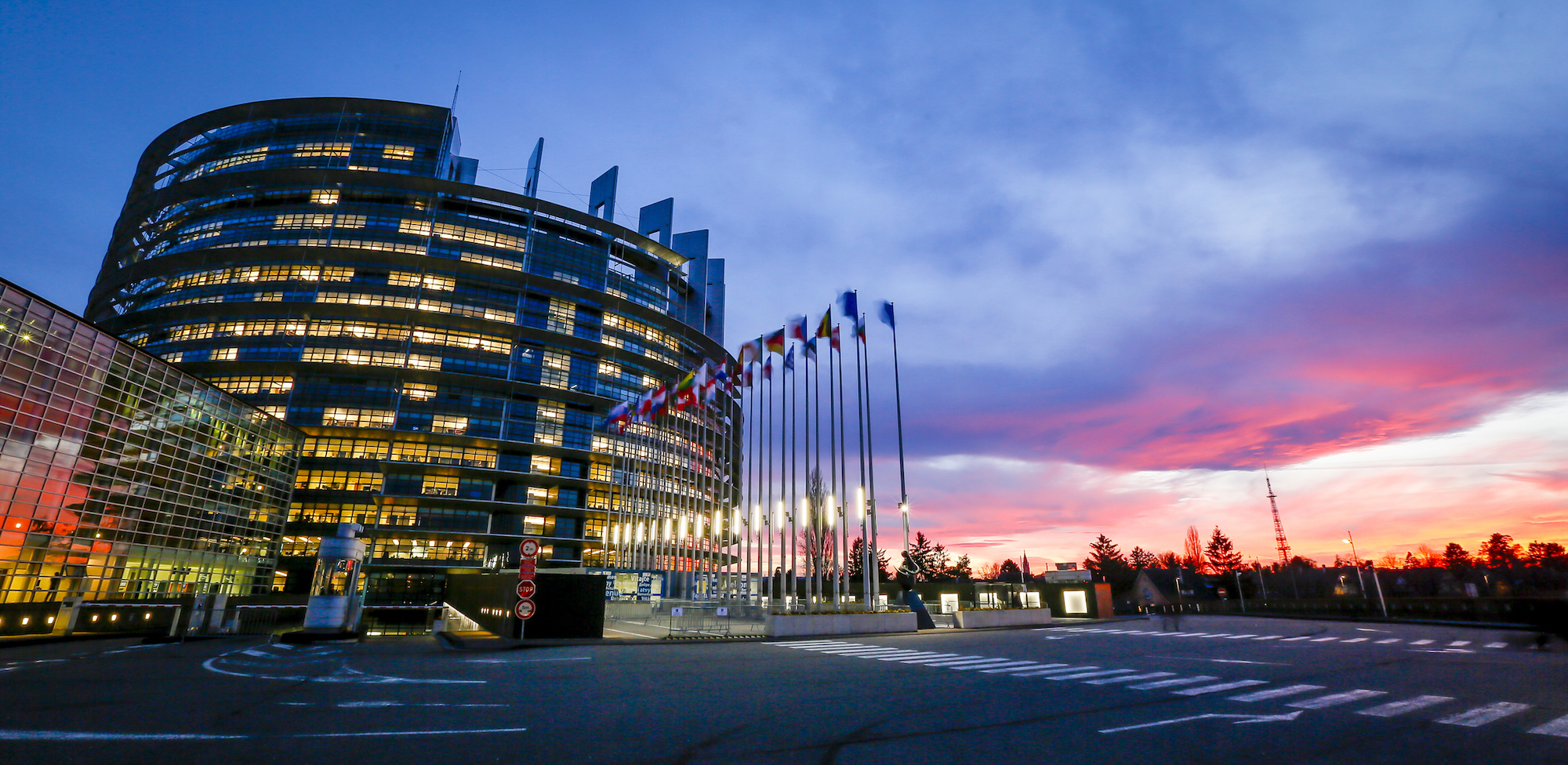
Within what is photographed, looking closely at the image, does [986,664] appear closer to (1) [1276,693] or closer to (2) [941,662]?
(2) [941,662]

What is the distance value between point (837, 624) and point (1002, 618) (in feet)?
42.4

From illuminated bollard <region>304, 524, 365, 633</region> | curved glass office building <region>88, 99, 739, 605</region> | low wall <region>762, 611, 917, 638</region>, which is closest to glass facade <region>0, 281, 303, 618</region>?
illuminated bollard <region>304, 524, 365, 633</region>

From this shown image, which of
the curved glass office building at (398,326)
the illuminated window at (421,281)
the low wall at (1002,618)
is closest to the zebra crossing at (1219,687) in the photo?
the low wall at (1002,618)

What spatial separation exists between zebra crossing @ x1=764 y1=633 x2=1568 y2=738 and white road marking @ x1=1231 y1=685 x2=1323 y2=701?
12 millimetres

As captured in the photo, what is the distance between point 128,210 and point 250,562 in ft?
194

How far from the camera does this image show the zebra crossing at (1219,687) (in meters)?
9.37

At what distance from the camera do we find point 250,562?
5275cm

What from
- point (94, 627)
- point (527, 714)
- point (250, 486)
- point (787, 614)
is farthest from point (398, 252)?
point (527, 714)

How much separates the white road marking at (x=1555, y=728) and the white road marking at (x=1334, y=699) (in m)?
2.32

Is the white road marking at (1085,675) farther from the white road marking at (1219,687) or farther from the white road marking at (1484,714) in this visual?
the white road marking at (1484,714)

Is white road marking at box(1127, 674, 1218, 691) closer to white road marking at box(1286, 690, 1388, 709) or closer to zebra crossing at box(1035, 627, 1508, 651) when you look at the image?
white road marking at box(1286, 690, 1388, 709)

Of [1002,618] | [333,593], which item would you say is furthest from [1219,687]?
[333,593]

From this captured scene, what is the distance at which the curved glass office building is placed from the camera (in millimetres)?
65375

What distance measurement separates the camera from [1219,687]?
12.4 m
